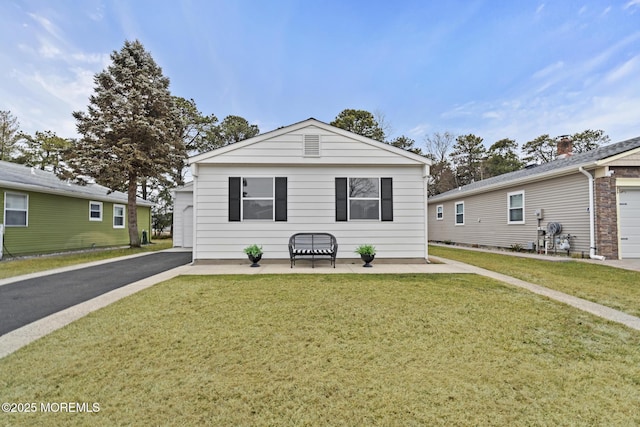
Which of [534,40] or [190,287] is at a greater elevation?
[534,40]

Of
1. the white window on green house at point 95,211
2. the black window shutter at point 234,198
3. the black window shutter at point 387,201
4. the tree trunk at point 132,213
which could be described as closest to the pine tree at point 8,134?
the white window on green house at point 95,211

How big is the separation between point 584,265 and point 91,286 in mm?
12455

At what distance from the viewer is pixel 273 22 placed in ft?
41.4

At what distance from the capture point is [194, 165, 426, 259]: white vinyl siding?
8.29 meters

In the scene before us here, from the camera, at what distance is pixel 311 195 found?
8406 mm

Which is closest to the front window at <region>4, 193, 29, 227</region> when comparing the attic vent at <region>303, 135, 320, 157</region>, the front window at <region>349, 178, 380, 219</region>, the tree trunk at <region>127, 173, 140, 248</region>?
the tree trunk at <region>127, 173, 140, 248</region>

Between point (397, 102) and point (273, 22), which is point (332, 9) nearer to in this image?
point (273, 22)

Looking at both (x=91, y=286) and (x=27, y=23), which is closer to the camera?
(x=91, y=286)

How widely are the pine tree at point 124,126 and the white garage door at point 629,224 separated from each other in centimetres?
1809

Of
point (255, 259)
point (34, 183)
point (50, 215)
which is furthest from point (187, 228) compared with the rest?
point (255, 259)

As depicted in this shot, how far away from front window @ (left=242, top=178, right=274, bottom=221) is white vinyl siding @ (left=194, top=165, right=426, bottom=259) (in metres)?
0.21

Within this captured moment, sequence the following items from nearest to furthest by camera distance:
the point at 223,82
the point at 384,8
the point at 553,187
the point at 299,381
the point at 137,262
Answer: the point at 299,381, the point at 137,262, the point at 553,187, the point at 384,8, the point at 223,82

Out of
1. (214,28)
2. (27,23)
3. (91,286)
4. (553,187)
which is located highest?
(214,28)

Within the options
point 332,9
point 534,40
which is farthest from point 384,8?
point 534,40
